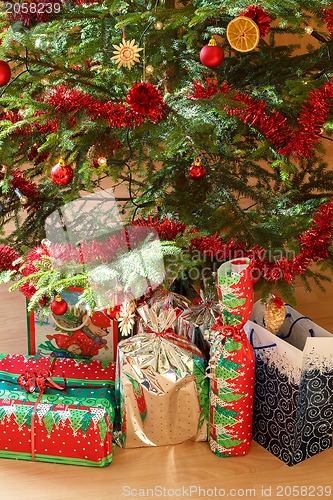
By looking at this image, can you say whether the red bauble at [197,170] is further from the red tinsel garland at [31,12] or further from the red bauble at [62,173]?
the red tinsel garland at [31,12]

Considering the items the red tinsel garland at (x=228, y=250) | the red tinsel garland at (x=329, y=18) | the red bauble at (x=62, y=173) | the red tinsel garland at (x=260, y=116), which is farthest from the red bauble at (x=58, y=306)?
the red tinsel garland at (x=329, y=18)

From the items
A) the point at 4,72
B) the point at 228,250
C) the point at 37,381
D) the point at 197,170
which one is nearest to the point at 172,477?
the point at 37,381

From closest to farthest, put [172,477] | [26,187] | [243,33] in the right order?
[243,33] → [172,477] → [26,187]

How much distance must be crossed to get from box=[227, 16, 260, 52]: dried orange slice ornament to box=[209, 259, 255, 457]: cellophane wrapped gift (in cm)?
38

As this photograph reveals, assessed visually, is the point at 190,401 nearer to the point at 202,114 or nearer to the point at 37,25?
the point at 202,114

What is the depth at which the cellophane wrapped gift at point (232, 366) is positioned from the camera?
1.18m

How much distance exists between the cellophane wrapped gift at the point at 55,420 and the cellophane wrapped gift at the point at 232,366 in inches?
8.2

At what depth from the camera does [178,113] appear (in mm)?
1276

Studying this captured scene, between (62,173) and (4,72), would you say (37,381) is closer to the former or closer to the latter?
(62,173)

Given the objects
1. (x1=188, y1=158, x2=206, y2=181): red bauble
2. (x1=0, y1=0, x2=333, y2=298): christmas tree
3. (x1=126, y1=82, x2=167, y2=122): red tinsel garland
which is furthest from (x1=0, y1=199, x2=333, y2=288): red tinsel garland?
(x1=126, y1=82, x2=167, y2=122): red tinsel garland

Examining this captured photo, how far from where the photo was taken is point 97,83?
1.33 metres

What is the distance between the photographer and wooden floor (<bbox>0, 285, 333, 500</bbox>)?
1224mm

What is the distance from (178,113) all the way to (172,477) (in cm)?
69

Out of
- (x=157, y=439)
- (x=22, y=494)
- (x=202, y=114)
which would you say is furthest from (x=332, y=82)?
(x=22, y=494)
